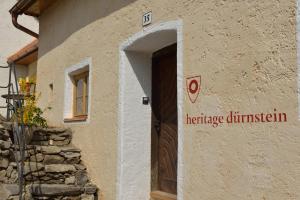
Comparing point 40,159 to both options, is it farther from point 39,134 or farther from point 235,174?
point 235,174

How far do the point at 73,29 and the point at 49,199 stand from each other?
9.67ft

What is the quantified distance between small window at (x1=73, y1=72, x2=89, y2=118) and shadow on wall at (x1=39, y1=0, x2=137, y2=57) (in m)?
0.81

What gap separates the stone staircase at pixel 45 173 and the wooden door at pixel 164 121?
3.41ft

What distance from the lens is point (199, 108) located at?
342 centimetres

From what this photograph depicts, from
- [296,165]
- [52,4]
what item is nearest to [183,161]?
[296,165]

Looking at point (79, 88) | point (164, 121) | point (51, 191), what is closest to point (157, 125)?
point (164, 121)

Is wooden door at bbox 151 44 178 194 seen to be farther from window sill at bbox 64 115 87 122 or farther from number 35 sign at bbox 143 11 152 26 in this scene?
window sill at bbox 64 115 87 122

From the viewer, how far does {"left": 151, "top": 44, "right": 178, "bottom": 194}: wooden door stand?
448 cm

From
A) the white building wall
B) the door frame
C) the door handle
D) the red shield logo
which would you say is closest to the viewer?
the red shield logo

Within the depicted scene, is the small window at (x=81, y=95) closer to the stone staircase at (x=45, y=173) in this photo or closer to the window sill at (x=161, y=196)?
the stone staircase at (x=45, y=173)

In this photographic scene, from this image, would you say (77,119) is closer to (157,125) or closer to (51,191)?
(51,191)

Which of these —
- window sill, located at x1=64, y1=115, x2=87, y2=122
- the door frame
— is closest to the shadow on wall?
the door frame

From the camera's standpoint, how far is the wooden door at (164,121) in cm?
448

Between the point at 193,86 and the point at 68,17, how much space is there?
3.88 m
